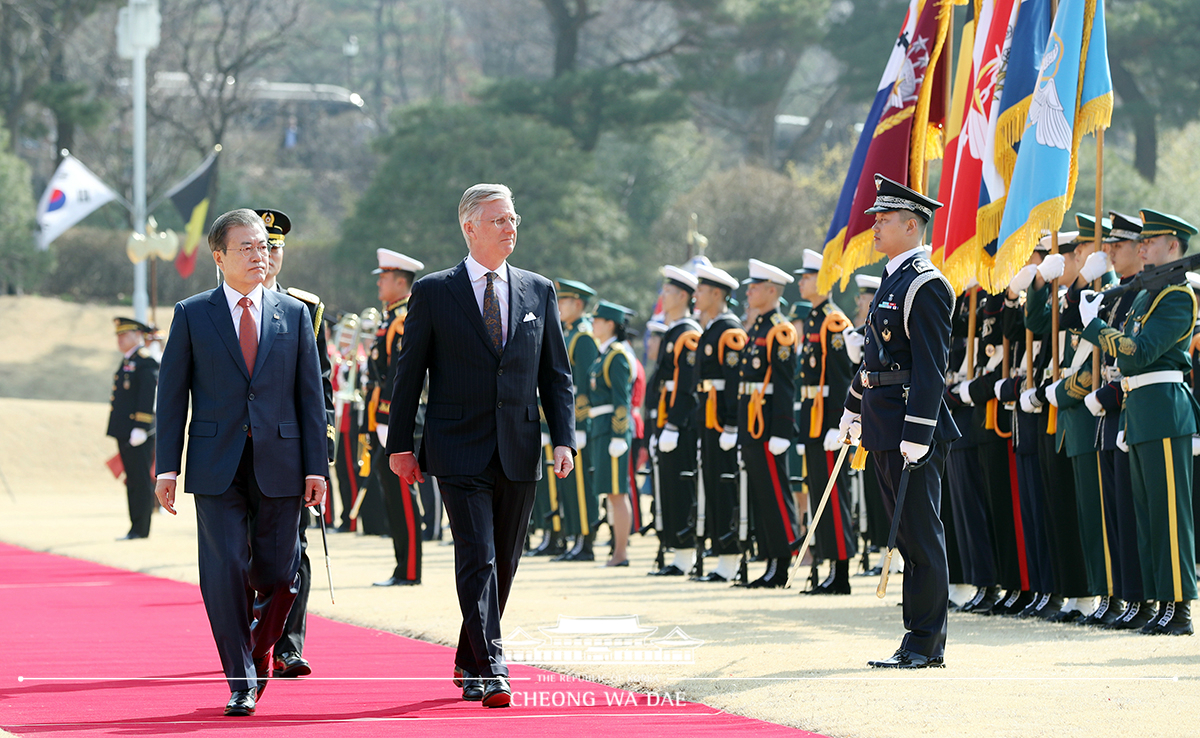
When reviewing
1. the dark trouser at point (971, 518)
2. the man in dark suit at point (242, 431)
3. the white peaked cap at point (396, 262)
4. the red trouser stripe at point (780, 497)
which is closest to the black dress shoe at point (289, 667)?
the man in dark suit at point (242, 431)

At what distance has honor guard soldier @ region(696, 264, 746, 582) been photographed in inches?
387

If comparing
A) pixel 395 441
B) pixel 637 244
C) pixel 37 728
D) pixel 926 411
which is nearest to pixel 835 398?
pixel 926 411

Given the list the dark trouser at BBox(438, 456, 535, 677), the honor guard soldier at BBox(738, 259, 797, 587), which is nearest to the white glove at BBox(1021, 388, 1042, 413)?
the honor guard soldier at BBox(738, 259, 797, 587)

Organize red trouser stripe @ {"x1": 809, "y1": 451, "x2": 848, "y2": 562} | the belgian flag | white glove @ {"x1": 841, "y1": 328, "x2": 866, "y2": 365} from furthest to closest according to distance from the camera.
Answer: the belgian flag → red trouser stripe @ {"x1": 809, "y1": 451, "x2": 848, "y2": 562} → white glove @ {"x1": 841, "y1": 328, "x2": 866, "y2": 365}

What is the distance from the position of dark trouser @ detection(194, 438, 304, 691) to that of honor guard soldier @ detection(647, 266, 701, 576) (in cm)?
510

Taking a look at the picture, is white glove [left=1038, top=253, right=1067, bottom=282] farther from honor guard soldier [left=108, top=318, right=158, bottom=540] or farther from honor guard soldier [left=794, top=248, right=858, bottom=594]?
honor guard soldier [left=108, top=318, right=158, bottom=540]

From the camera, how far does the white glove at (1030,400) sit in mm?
7809

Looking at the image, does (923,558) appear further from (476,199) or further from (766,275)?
(766,275)

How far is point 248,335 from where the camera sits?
5.26 meters

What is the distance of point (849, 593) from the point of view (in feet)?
30.3

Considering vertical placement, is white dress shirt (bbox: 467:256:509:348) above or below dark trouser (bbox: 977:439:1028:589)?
above

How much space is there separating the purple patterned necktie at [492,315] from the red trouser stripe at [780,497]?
4262 mm

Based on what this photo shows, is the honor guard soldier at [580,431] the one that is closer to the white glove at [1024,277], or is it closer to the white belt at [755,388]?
the white belt at [755,388]

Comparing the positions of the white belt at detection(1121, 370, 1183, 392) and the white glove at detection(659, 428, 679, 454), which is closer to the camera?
the white belt at detection(1121, 370, 1183, 392)
